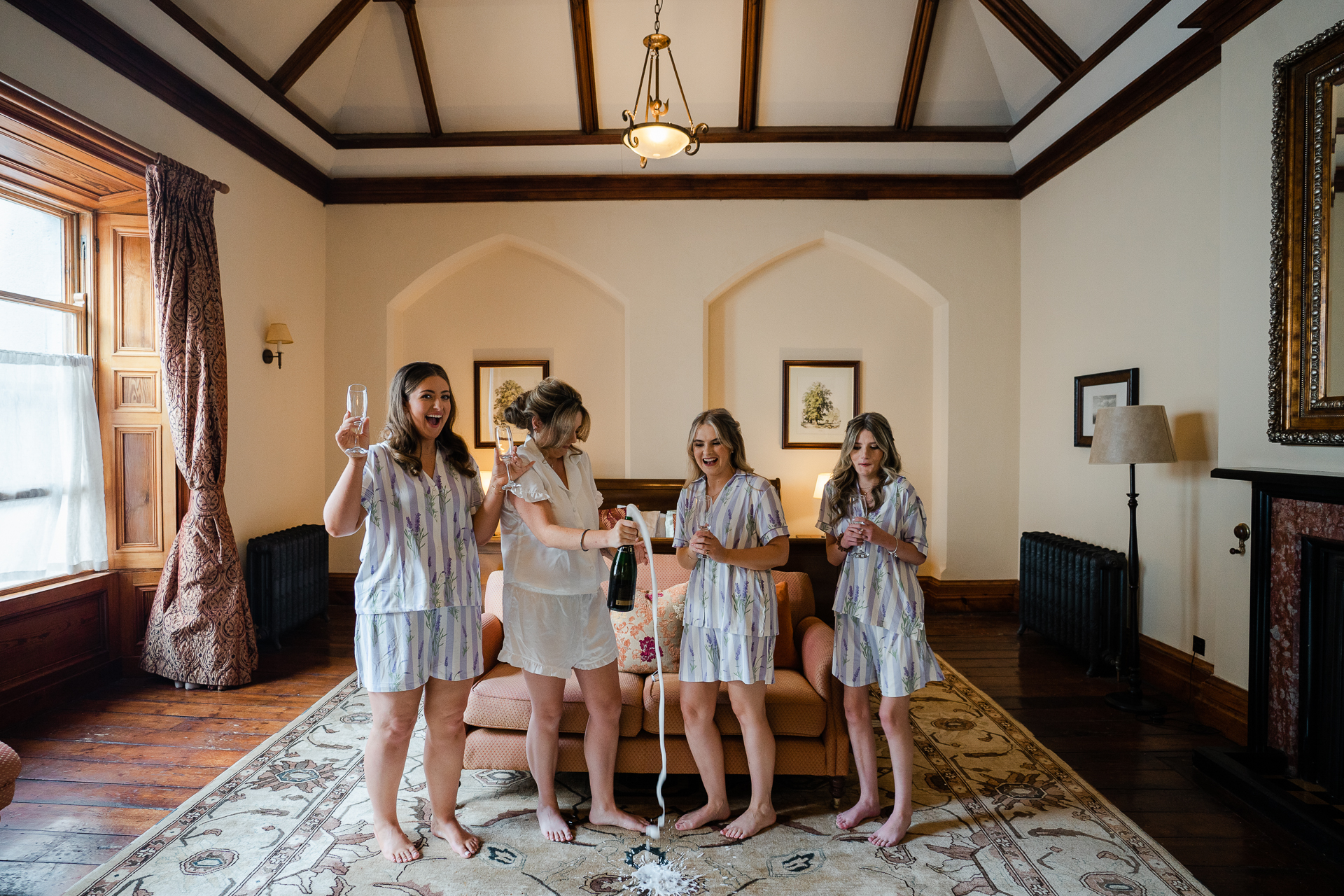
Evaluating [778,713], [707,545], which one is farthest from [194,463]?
[778,713]

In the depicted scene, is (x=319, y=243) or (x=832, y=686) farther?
(x=319, y=243)

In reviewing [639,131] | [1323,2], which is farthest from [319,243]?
[1323,2]

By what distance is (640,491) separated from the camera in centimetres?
636

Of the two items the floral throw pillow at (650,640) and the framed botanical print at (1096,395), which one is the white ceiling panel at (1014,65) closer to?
the framed botanical print at (1096,395)

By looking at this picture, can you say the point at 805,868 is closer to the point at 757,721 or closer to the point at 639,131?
the point at 757,721

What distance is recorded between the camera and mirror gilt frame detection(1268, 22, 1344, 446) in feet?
10.1

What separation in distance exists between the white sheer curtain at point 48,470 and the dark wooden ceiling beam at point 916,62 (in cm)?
618

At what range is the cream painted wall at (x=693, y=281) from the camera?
641cm

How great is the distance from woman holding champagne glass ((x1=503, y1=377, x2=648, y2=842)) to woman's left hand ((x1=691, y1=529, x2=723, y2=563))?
375 mm

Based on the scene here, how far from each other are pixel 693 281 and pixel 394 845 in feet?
16.3

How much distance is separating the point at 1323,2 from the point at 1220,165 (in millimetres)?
805

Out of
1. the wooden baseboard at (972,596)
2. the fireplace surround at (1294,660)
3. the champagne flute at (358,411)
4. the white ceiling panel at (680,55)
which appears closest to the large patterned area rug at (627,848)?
the fireplace surround at (1294,660)

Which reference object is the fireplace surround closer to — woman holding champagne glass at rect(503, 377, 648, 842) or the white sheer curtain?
woman holding champagne glass at rect(503, 377, 648, 842)

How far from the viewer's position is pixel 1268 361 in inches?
133
